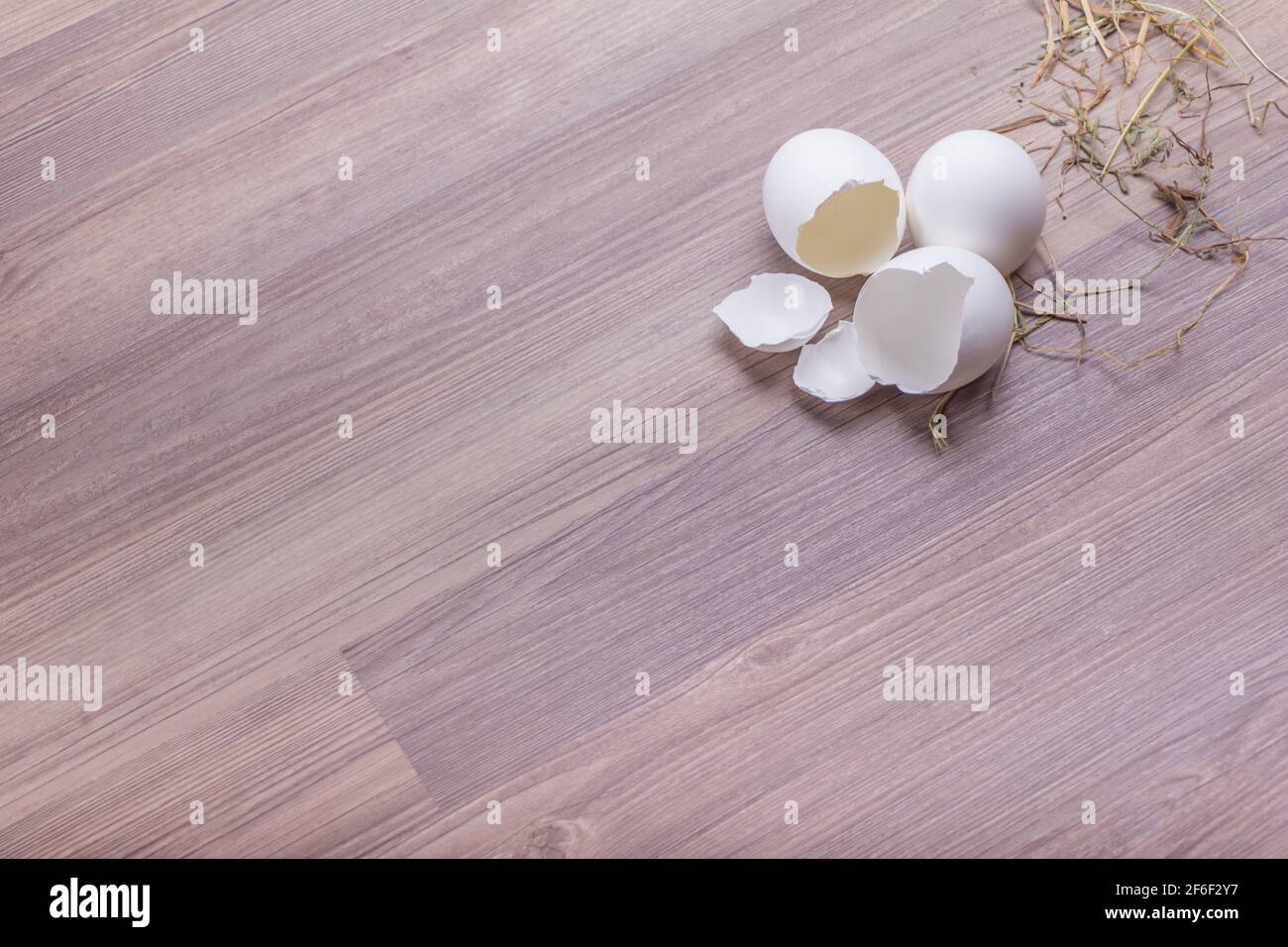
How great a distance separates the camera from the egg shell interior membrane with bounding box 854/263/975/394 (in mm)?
988

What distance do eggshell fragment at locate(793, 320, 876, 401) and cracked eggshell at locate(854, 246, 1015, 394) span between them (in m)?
0.02

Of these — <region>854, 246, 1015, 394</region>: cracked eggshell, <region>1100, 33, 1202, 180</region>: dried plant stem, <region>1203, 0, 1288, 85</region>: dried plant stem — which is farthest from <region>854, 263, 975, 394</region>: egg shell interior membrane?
<region>1203, 0, 1288, 85</region>: dried plant stem

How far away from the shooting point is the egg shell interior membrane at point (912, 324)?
3.24 ft

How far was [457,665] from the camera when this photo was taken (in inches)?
41.9

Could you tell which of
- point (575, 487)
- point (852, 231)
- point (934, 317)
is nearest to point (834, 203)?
point (852, 231)

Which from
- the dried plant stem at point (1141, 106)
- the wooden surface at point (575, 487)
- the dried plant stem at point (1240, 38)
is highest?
the dried plant stem at point (1240, 38)

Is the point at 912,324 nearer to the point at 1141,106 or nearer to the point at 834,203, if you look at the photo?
the point at 834,203

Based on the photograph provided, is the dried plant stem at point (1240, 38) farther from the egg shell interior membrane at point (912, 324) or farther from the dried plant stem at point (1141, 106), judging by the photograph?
the egg shell interior membrane at point (912, 324)

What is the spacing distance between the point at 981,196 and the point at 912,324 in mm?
138

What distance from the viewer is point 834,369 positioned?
3.57 ft

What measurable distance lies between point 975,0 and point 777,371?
0.47 metres

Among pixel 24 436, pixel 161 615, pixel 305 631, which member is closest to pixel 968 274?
pixel 305 631

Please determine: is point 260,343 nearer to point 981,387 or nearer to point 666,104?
point 666,104

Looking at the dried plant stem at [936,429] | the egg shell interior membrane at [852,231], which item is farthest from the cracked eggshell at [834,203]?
the dried plant stem at [936,429]
